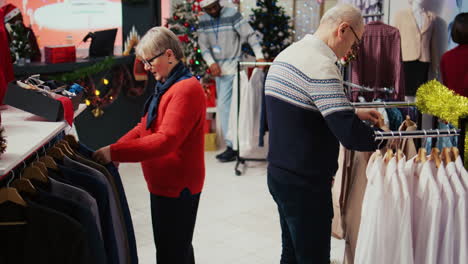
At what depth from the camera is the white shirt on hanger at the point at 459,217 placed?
209cm

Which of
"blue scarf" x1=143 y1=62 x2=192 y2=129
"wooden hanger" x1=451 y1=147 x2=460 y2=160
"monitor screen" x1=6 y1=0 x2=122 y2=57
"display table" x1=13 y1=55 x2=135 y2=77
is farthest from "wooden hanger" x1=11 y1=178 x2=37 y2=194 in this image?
"monitor screen" x1=6 y1=0 x2=122 y2=57

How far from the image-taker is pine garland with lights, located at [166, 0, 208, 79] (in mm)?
7008

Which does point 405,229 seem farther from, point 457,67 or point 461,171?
point 457,67

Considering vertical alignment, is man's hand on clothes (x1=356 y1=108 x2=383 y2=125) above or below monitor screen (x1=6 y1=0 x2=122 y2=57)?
below

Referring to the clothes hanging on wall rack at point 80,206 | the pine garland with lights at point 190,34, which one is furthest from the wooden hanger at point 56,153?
the pine garland with lights at point 190,34

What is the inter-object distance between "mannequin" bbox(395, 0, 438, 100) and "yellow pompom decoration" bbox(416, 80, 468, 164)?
2742 mm

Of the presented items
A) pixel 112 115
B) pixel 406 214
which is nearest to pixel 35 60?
pixel 112 115

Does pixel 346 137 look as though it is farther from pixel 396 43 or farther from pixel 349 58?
pixel 396 43

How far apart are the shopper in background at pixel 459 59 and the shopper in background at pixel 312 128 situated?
1998 millimetres

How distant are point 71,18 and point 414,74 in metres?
4.33

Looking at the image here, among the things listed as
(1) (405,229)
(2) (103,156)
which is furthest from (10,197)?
(1) (405,229)

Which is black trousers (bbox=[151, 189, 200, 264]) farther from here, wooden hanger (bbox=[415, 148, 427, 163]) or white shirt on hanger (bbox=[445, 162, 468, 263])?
white shirt on hanger (bbox=[445, 162, 468, 263])

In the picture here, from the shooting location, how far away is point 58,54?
5582 millimetres

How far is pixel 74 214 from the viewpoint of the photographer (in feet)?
6.02
